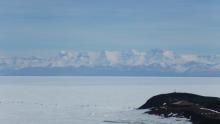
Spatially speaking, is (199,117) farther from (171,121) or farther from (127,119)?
(127,119)

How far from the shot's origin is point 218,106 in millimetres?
69688

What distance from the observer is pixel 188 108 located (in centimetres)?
6675

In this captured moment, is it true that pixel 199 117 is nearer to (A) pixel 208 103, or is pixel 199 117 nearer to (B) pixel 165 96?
(A) pixel 208 103

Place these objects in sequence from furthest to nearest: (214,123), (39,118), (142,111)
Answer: (142,111), (39,118), (214,123)

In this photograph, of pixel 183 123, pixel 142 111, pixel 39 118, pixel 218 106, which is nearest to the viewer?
pixel 183 123

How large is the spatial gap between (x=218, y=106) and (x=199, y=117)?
13.3 meters

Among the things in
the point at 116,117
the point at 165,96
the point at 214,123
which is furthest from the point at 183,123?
the point at 165,96

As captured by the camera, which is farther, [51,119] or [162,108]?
[162,108]

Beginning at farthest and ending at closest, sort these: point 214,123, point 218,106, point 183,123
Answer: point 218,106
point 183,123
point 214,123

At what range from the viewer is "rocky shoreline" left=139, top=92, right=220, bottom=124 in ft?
181

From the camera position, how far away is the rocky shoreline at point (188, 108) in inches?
2176

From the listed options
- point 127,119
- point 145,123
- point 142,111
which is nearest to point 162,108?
point 142,111

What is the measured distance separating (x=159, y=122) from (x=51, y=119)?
12407 mm

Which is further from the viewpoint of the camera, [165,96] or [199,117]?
[165,96]
